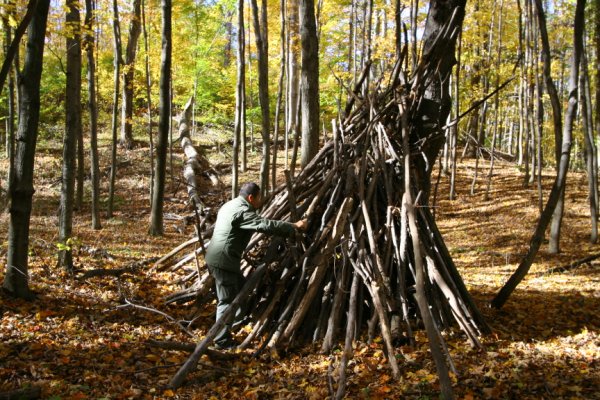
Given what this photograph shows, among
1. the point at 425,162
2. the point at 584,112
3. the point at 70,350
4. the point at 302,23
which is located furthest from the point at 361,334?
the point at 584,112

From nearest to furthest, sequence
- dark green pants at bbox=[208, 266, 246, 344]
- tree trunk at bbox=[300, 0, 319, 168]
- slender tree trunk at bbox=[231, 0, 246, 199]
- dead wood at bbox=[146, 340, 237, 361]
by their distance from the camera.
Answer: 1. dead wood at bbox=[146, 340, 237, 361]
2. dark green pants at bbox=[208, 266, 246, 344]
3. tree trunk at bbox=[300, 0, 319, 168]
4. slender tree trunk at bbox=[231, 0, 246, 199]

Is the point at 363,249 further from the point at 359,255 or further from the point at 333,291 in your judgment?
the point at 333,291

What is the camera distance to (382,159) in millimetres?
5652

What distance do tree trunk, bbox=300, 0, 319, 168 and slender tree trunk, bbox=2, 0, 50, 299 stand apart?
12.9 feet

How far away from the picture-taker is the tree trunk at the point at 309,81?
7852 mm

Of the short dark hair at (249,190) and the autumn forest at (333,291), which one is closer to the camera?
the autumn forest at (333,291)

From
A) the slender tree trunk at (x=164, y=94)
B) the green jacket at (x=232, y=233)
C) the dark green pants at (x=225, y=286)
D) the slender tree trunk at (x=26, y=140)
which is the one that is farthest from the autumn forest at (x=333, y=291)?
the slender tree trunk at (x=164, y=94)

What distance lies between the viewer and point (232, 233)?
4.98 metres

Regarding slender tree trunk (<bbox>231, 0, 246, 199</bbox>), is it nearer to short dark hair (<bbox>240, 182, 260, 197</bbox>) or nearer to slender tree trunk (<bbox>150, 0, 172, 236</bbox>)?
slender tree trunk (<bbox>150, 0, 172, 236</bbox>)

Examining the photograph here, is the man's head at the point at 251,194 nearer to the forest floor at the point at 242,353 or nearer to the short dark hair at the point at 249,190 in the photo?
the short dark hair at the point at 249,190

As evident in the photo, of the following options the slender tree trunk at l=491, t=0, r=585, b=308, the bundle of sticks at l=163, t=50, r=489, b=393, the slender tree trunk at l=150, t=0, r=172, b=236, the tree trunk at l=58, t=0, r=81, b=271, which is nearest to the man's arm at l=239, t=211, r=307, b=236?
the bundle of sticks at l=163, t=50, r=489, b=393

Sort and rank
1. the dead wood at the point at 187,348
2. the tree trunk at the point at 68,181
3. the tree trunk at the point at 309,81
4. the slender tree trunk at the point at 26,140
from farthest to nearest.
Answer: the tree trunk at the point at 309,81, the tree trunk at the point at 68,181, the slender tree trunk at the point at 26,140, the dead wood at the point at 187,348

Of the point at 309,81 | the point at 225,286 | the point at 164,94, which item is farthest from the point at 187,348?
the point at 164,94

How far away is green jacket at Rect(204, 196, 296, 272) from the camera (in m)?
4.87
